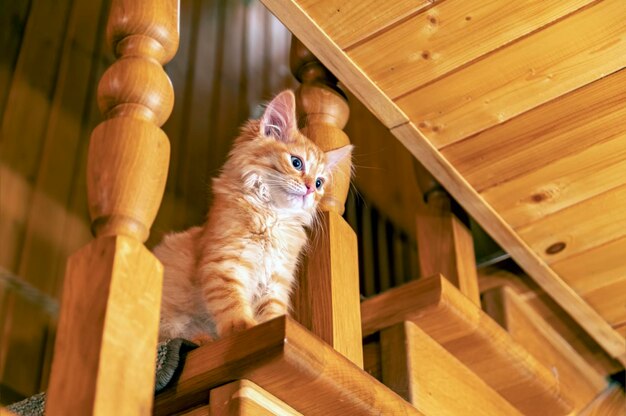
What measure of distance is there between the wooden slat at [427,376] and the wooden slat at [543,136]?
1.52ft

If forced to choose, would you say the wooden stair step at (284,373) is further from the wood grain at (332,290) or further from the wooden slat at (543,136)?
the wooden slat at (543,136)

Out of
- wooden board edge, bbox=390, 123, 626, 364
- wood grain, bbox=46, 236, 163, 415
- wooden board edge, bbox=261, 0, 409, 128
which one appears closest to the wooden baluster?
wooden board edge, bbox=390, 123, 626, 364

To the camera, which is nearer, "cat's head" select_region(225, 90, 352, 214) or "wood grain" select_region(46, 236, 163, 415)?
"wood grain" select_region(46, 236, 163, 415)

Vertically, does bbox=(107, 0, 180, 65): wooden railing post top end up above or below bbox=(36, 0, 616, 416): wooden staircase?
above

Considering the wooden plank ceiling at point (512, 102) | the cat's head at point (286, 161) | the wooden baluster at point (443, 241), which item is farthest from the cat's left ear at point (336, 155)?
the wooden baluster at point (443, 241)

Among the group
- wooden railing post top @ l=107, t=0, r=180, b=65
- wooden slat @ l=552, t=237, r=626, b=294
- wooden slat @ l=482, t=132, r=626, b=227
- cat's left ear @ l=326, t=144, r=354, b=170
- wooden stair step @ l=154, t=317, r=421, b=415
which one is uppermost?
wooden slat @ l=482, t=132, r=626, b=227

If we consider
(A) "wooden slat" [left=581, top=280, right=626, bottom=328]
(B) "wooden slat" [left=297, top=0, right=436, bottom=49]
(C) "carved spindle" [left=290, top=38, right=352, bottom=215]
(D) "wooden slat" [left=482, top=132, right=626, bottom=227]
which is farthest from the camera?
(A) "wooden slat" [left=581, top=280, right=626, bottom=328]

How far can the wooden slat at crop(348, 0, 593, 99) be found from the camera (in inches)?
74.2

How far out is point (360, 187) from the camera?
12.4 ft

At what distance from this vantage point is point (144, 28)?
5.26 feet

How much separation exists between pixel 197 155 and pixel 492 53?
1707mm

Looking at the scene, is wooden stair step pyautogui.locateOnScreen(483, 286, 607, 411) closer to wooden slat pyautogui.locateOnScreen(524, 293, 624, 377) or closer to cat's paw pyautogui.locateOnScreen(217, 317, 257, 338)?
wooden slat pyautogui.locateOnScreen(524, 293, 624, 377)

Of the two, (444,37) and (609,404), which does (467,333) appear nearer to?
(444,37)

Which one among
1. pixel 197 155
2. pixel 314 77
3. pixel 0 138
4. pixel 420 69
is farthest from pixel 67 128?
pixel 420 69
